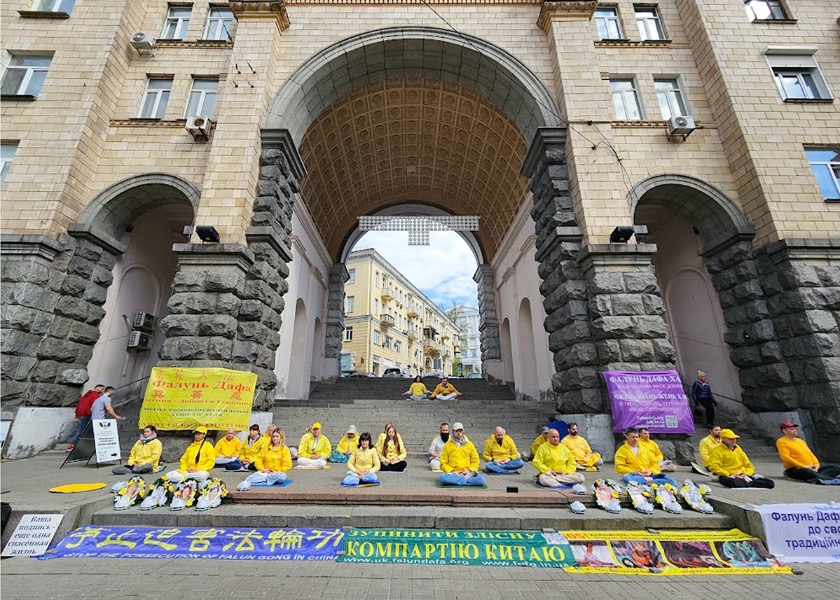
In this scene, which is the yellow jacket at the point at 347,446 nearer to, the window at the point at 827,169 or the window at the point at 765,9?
the window at the point at 827,169

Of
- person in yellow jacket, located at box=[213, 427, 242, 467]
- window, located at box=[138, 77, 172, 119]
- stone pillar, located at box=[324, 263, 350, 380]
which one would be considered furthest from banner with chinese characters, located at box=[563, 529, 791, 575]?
window, located at box=[138, 77, 172, 119]

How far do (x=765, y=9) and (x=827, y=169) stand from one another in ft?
20.8

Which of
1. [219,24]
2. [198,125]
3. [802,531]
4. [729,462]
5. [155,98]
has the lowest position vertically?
[802,531]

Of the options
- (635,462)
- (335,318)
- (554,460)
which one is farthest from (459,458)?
(335,318)

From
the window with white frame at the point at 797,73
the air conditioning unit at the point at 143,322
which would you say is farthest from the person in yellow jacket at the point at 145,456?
the window with white frame at the point at 797,73

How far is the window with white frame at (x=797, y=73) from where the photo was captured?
1042 cm

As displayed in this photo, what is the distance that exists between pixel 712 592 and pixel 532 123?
11472 millimetres

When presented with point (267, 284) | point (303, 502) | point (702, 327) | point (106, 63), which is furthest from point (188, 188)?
point (702, 327)

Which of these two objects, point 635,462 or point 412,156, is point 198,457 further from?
point 412,156

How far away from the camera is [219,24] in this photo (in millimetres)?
12383

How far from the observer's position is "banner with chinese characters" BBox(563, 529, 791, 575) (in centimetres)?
380

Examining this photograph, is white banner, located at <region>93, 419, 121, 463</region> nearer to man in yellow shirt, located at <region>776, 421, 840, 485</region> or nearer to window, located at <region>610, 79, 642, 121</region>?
man in yellow shirt, located at <region>776, 421, 840, 485</region>

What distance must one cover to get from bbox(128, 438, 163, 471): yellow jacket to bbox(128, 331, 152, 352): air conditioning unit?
20.6 ft

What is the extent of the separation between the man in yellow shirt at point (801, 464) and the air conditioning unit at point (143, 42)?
62.9ft
